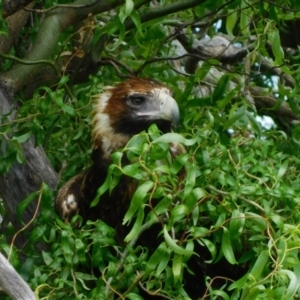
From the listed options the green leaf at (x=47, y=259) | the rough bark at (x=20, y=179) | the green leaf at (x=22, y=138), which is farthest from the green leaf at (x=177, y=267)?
the rough bark at (x=20, y=179)

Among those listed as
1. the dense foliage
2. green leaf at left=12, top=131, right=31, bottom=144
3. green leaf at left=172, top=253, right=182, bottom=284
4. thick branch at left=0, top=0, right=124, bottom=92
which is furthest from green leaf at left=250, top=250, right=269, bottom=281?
thick branch at left=0, top=0, right=124, bottom=92

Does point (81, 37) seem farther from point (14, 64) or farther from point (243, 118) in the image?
point (243, 118)

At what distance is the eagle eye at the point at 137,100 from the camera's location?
4844 millimetres

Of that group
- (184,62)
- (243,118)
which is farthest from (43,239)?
(184,62)

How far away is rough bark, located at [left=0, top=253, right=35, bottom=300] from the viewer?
3145 mm

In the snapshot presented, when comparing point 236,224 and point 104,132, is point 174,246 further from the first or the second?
point 104,132

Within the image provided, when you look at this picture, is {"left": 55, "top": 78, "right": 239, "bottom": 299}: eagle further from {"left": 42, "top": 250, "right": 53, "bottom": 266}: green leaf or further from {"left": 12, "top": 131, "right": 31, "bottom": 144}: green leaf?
{"left": 42, "top": 250, "right": 53, "bottom": 266}: green leaf

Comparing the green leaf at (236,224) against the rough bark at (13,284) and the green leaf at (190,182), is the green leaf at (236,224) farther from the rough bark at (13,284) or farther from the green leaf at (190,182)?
the rough bark at (13,284)

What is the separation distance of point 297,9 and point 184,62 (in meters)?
1.74

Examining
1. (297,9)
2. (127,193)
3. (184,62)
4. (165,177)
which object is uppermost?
(165,177)

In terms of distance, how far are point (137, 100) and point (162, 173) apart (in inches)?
57.3

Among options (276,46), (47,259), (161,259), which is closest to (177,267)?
(161,259)

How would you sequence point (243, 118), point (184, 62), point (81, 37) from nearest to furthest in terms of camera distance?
point (243, 118)
point (81, 37)
point (184, 62)

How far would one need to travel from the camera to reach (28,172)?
457 centimetres
